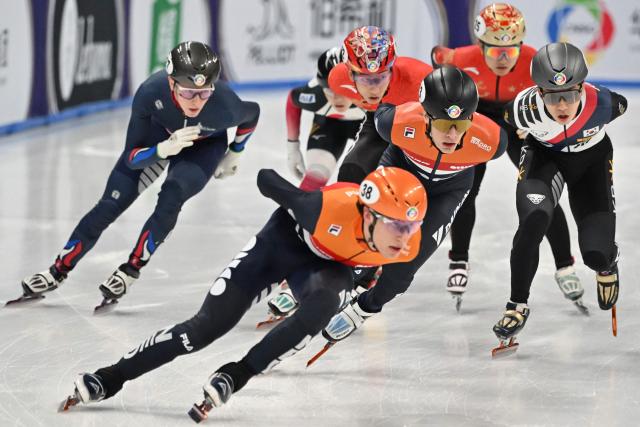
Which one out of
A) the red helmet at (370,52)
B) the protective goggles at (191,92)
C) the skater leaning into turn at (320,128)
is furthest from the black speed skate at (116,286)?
the red helmet at (370,52)

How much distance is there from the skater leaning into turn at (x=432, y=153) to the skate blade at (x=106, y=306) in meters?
1.41

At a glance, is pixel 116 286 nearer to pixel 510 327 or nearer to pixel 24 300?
pixel 24 300

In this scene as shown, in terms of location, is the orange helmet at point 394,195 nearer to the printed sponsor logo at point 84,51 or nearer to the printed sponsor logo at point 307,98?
the printed sponsor logo at point 307,98

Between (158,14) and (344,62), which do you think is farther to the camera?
(158,14)

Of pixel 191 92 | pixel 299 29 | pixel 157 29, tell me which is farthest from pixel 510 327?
pixel 299 29

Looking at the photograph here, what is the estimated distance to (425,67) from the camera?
5.86 meters

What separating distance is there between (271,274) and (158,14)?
8.50 meters

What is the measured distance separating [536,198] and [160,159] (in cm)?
191

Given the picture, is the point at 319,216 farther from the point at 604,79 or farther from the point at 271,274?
the point at 604,79

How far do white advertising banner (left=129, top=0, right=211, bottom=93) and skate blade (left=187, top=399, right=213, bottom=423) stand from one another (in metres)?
8.29

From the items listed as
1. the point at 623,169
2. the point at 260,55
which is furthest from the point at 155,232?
the point at 260,55

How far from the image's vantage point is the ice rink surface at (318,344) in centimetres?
A: 462

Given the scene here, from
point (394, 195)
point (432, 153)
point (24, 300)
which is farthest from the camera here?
point (24, 300)

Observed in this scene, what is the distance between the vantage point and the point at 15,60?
10.2 meters
